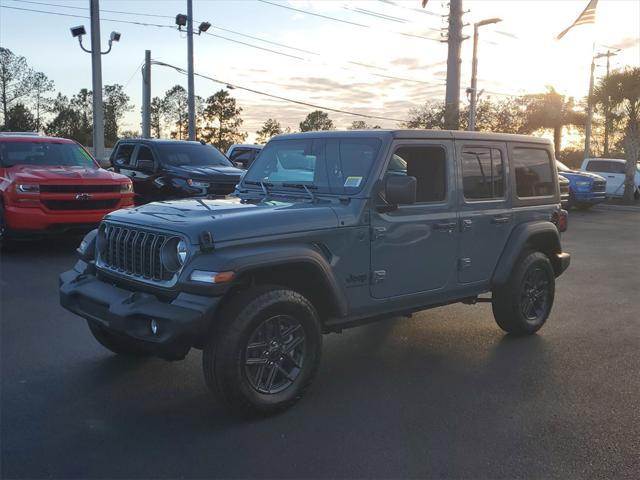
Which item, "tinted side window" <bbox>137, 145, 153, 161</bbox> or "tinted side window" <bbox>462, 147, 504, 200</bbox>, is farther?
"tinted side window" <bbox>137, 145, 153, 161</bbox>

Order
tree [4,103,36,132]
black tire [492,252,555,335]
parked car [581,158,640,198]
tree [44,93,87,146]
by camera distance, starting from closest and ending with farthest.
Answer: black tire [492,252,555,335], parked car [581,158,640,198], tree [4,103,36,132], tree [44,93,87,146]

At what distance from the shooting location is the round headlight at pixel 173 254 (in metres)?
3.76

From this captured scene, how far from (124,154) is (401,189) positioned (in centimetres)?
1069

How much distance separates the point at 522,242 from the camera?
17.9 ft

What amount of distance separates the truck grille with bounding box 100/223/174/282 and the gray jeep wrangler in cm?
1

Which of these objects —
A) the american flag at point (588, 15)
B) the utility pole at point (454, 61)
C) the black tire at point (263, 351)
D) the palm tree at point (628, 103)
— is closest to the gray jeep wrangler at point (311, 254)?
the black tire at point (263, 351)

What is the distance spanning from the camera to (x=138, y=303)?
12.3 ft

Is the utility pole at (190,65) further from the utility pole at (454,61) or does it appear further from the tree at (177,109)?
the tree at (177,109)

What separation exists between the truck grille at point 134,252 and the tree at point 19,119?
69.7 metres

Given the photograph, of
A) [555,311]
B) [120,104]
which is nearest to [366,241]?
[555,311]

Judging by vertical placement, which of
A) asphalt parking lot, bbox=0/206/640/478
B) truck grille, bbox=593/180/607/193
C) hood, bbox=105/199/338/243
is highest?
hood, bbox=105/199/338/243

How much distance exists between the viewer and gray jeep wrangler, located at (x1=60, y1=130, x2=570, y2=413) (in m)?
3.67

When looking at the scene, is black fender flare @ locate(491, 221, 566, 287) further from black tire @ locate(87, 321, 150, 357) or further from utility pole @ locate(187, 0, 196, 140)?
utility pole @ locate(187, 0, 196, 140)

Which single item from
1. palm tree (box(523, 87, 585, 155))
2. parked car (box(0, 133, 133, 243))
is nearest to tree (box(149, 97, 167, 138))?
palm tree (box(523, 87, 585, 155))
